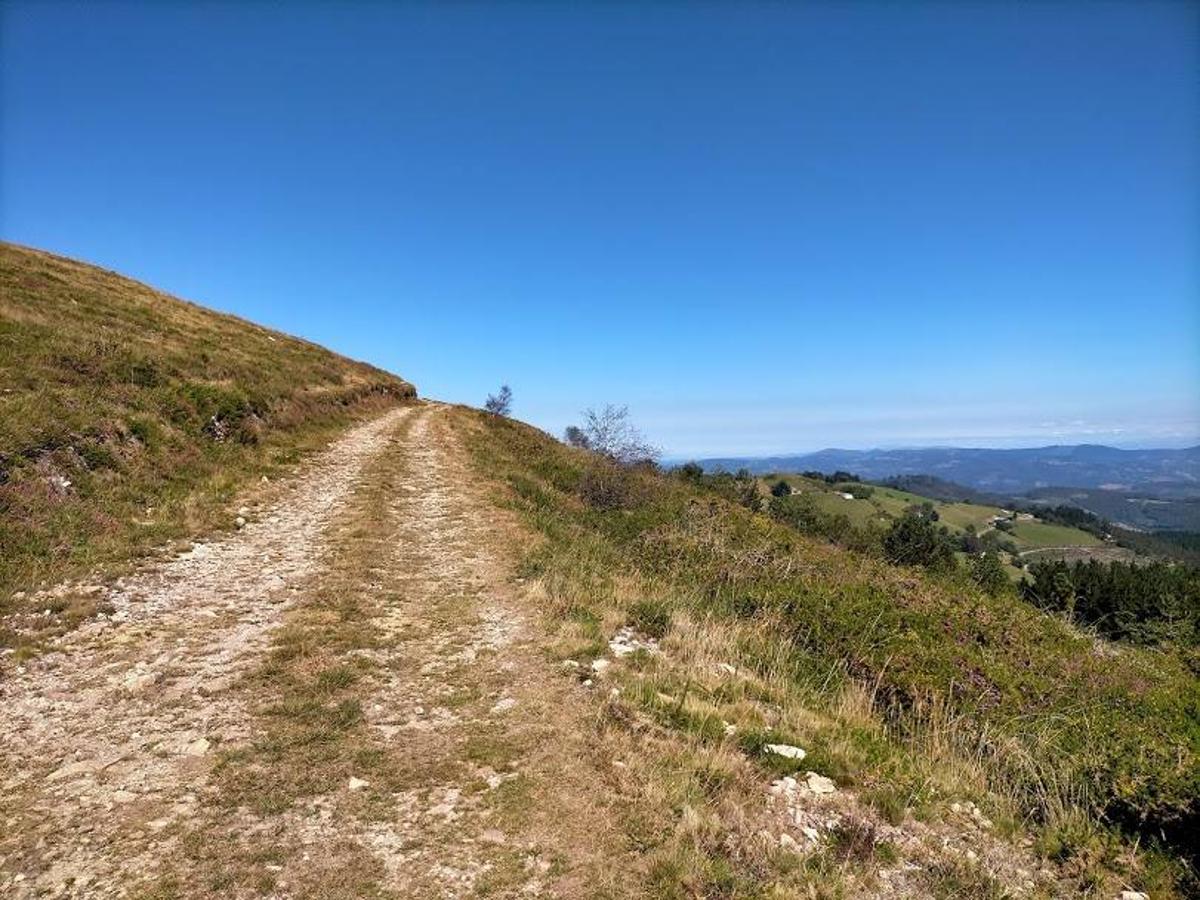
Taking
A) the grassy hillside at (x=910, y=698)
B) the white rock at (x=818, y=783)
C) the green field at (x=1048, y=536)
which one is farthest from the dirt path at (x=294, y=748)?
the green field at (x=1048, y=536)

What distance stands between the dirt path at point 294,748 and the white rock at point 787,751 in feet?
6.64

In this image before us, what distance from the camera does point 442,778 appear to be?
6.18 metres

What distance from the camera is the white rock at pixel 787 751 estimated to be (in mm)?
6848

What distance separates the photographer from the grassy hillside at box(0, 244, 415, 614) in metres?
12.2

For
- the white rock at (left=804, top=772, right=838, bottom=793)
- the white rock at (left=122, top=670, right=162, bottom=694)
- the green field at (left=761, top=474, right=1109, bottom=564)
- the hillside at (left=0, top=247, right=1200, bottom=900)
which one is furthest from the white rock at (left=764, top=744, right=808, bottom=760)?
the green field at (left=761, top=474, right=1109, bottom=564)

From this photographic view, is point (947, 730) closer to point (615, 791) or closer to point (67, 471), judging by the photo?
point (615, 791)

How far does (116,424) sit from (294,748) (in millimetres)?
14238

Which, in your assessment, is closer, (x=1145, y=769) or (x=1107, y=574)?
(x=1145, y=769)

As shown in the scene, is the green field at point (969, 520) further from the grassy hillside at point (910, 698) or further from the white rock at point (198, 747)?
the white rock at point (198, 747)

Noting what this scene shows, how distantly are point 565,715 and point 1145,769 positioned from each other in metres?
6.03

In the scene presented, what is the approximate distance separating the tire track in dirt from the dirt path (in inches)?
1.0

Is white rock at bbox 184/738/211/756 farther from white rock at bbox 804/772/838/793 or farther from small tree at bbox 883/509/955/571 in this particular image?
small tree at bbox 883/509/955/571

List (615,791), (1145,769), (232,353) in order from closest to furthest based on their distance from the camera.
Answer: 1. (615,791)
2. (1145,769)
3. (232,353)

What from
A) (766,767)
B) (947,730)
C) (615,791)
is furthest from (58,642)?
(947,730)
